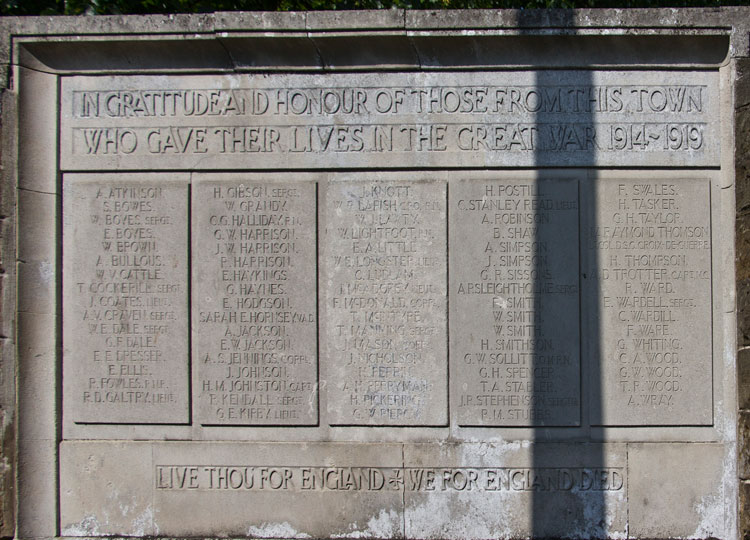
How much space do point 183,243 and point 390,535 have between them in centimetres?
271

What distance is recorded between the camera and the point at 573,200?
4324 millimetres

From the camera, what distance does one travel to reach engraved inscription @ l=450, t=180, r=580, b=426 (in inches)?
169

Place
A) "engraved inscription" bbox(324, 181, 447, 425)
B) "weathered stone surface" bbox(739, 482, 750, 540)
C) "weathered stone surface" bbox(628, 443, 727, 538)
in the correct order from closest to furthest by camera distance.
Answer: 1. "weathered stone surface" bbox(739, 482, 750, 540)
2. "weathered stone surface" bbox(628, 443, 727, 538)
3. "engraved inscription" bbox(324, 181, 447, 425)

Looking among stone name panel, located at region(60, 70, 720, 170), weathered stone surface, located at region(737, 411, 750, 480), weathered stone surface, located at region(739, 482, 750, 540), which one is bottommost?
weathered stone surface, located at region(739, 482, 750, 540)

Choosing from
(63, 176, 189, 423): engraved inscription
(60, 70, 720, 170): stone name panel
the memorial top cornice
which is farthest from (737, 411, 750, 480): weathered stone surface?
(63, 176, 189, 423): engraved inscription

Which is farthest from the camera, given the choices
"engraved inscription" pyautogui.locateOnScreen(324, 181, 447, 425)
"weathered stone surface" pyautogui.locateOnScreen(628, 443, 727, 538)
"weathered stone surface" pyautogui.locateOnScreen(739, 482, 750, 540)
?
A: "engraved inscription" pyautogui.locateOnScreen(324, 181, 447, 425)

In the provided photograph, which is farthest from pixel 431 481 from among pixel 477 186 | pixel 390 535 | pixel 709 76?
pixel 709 76

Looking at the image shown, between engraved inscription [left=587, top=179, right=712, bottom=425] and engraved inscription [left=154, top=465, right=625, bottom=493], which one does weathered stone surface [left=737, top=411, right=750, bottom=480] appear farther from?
engraved inscription [left=154, top=465, right=625, bottom=493]

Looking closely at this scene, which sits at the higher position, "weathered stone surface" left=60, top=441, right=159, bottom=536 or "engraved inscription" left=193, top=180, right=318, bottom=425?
"engraved inscription" left=193, top=180, right=318, bottom=425

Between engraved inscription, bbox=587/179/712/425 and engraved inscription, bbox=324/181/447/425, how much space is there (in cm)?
121

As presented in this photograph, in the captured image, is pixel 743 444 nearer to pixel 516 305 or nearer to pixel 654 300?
pixel 654 300

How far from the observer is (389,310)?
4340mm

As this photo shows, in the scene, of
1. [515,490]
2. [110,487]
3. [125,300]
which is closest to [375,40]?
[125,300]

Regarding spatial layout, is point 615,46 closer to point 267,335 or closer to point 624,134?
point 624,134
